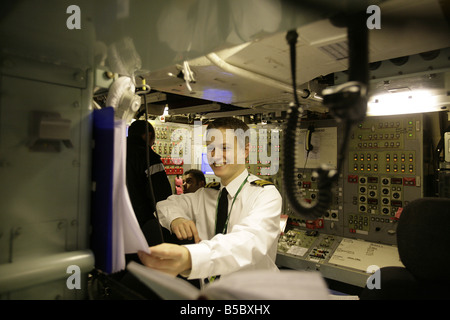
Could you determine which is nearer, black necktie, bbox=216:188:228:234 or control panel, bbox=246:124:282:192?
black necktie, bbox=216:188:228:234

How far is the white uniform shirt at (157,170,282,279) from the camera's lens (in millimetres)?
1086

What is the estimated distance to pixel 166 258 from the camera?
91 centimetres

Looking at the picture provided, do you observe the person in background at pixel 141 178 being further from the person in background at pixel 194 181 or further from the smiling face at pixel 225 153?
the person in background at pixel 194 181

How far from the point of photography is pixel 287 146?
0.93 m

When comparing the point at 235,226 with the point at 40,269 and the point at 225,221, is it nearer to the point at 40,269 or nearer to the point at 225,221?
the point at 225,221

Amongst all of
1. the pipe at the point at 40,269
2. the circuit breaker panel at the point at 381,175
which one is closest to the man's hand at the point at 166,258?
the pipe at the point at 40,269

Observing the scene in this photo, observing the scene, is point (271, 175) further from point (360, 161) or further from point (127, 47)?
point (127, 47)

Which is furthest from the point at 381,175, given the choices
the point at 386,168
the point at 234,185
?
the point at 234,185

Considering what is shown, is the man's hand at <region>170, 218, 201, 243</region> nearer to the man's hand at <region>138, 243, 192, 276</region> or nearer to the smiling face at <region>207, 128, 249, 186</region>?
the smiling face at <region>207, 128, 249, 186</region>

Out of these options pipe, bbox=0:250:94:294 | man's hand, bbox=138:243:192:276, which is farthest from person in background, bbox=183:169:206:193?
pipe, bbox=0:250:94:294

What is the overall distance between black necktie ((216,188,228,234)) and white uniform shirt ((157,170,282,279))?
0.03 metres

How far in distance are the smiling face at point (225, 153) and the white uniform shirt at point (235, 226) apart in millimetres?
64

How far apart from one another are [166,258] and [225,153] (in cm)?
100

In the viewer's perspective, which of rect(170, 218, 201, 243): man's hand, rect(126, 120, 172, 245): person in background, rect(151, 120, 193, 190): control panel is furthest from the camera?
rect(151, 120, 193, 190): control panel
